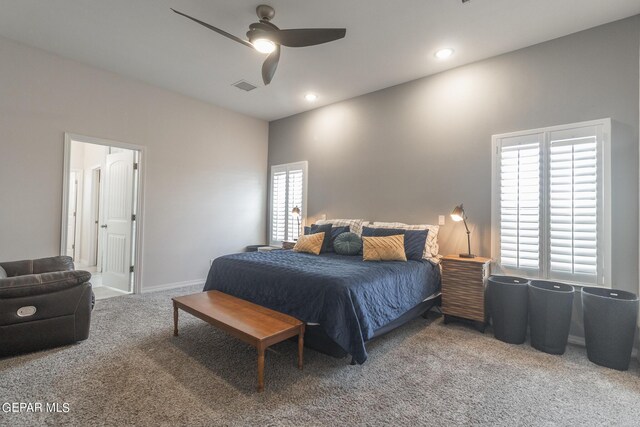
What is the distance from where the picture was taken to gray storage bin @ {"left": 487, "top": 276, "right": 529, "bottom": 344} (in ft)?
9.53

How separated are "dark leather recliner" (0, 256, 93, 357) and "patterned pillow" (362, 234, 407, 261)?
→ 2.78 m

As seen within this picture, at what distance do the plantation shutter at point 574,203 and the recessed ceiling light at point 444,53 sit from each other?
139 cm

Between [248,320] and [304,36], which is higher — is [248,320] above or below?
below

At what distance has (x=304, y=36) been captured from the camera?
2.61 meters

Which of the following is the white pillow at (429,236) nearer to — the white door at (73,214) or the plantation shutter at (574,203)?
the plantation shutter at (574,203)

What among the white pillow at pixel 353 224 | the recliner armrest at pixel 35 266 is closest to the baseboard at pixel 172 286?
the recliner armrest at pixel 35 266

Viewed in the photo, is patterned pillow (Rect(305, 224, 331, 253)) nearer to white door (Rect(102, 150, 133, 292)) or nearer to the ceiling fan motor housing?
the ceiling fan motor housing

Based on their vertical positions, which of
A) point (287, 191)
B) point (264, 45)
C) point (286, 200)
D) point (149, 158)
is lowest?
point (286, 200)

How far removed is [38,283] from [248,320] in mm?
1788

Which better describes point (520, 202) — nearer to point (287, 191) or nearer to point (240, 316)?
point (240, 316)

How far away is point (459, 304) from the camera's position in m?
3.29

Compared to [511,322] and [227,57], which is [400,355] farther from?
[227,57]

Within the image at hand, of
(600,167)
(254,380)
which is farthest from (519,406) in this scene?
(600,167)

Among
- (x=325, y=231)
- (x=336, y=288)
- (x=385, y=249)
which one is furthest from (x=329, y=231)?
(x=336, y=288)
